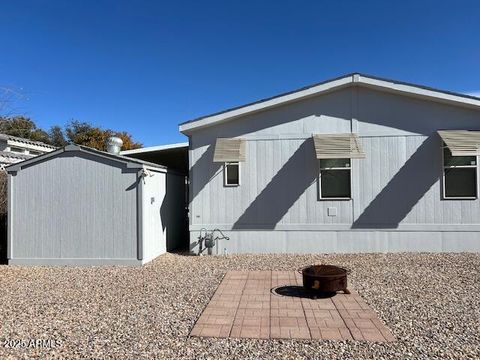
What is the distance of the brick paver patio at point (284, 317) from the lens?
14.9ft

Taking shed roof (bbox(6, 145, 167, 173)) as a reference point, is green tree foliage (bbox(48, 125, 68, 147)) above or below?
above

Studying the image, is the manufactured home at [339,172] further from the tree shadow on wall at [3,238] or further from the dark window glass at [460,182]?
the tree shadow on wall at [3,238]

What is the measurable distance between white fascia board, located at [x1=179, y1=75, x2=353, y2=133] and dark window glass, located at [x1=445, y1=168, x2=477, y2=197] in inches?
138

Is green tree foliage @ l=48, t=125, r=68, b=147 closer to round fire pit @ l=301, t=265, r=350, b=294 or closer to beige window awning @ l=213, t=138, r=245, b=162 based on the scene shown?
beige window awning @ l=213, t=138, r=245, b=162

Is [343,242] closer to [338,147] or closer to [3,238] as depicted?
[338,147]

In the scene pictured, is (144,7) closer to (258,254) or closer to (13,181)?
(13,181)

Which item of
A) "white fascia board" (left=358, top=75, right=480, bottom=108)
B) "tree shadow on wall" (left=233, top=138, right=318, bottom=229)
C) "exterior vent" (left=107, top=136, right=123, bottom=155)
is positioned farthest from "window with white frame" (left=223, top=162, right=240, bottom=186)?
"white fascia board" (left=358, top=75, right=480, bottom=108)

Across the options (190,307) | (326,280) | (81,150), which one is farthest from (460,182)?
(81,150)

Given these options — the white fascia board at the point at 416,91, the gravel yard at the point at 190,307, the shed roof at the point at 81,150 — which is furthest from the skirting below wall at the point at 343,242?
the white fascia board at the point at 416,91

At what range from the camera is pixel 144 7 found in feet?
35.5

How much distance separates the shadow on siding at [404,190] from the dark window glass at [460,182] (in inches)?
14.2

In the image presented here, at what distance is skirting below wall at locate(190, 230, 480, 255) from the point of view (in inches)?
385

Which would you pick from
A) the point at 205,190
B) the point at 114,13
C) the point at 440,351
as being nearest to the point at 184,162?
the point at 205,190

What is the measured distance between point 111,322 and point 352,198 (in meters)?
6.91
